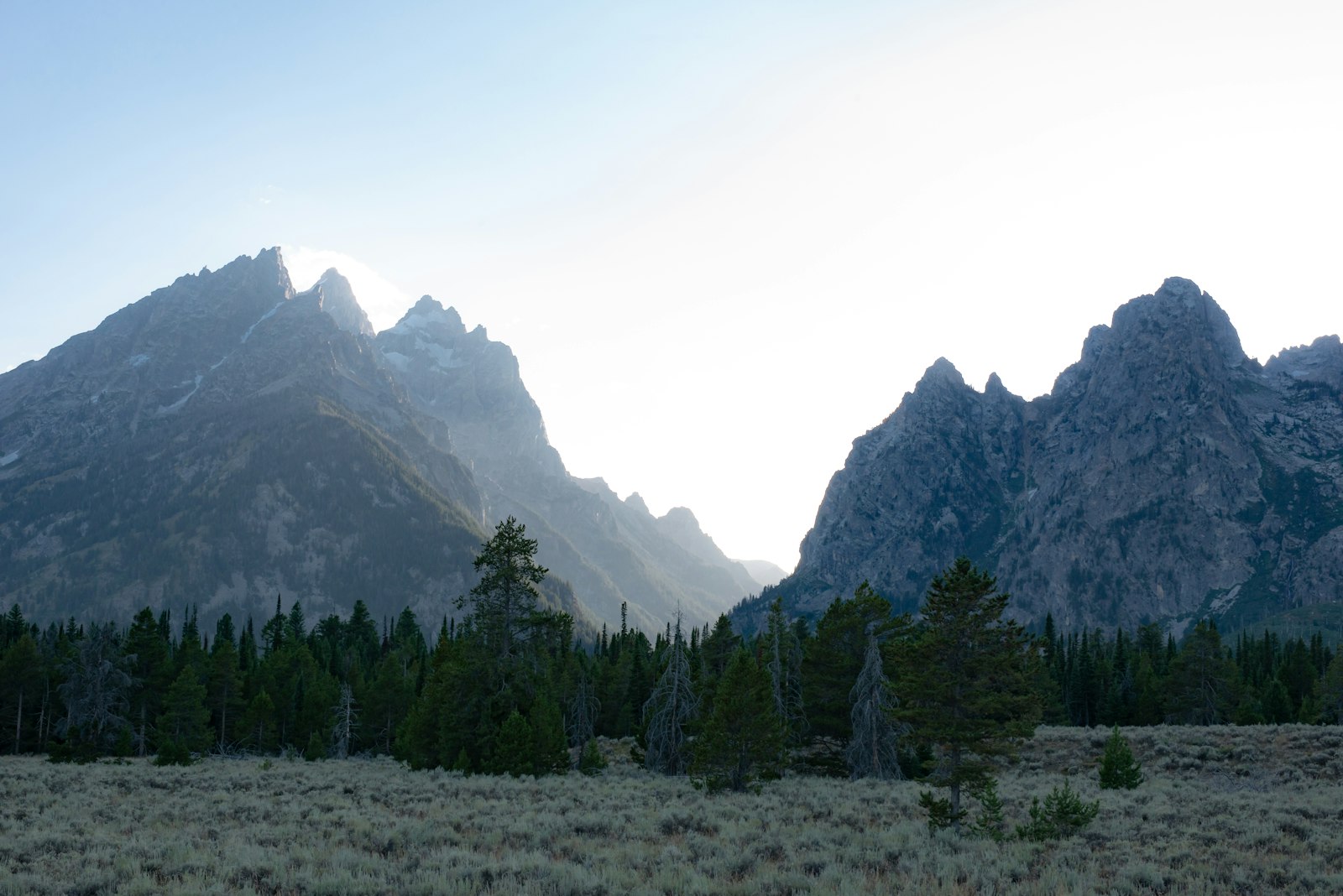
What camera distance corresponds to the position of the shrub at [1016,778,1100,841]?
20.6 metres

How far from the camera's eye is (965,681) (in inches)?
888

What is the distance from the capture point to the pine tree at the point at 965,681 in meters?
22.2

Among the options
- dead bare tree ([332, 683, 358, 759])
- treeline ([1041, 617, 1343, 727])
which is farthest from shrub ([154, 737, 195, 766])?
treeline ([1041, 617, 1343, 727])

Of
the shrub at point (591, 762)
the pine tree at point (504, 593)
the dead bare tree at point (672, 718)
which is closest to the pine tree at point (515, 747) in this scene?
the pine tree at point (504, 593)

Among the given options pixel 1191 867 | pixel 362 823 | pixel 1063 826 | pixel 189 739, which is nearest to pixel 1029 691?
pixel 1063 826

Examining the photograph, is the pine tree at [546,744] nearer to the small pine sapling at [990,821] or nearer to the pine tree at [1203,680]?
the small pine sapling at [990,821]

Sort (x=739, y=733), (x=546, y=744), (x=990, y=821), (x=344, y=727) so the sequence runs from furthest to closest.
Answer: (x=344, y=727) < (x=546, y=744) < (x=739, y=733) < (x=990, y=821)

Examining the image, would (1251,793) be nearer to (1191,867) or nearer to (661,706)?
(1191,867)

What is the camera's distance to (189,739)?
5584 cm

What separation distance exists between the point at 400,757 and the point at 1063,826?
43.0 m

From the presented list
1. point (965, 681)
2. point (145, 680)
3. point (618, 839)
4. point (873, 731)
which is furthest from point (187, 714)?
point (965, 681)

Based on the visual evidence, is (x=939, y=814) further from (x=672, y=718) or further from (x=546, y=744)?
(x=672, y=718)

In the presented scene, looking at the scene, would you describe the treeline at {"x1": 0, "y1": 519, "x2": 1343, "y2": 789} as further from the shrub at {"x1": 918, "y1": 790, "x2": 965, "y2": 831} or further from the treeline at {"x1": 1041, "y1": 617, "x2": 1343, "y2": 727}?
the shrub at {"x1": 918, "y1": 790, "x2": 965, "y2": 831}

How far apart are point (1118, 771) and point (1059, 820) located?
524 inches
